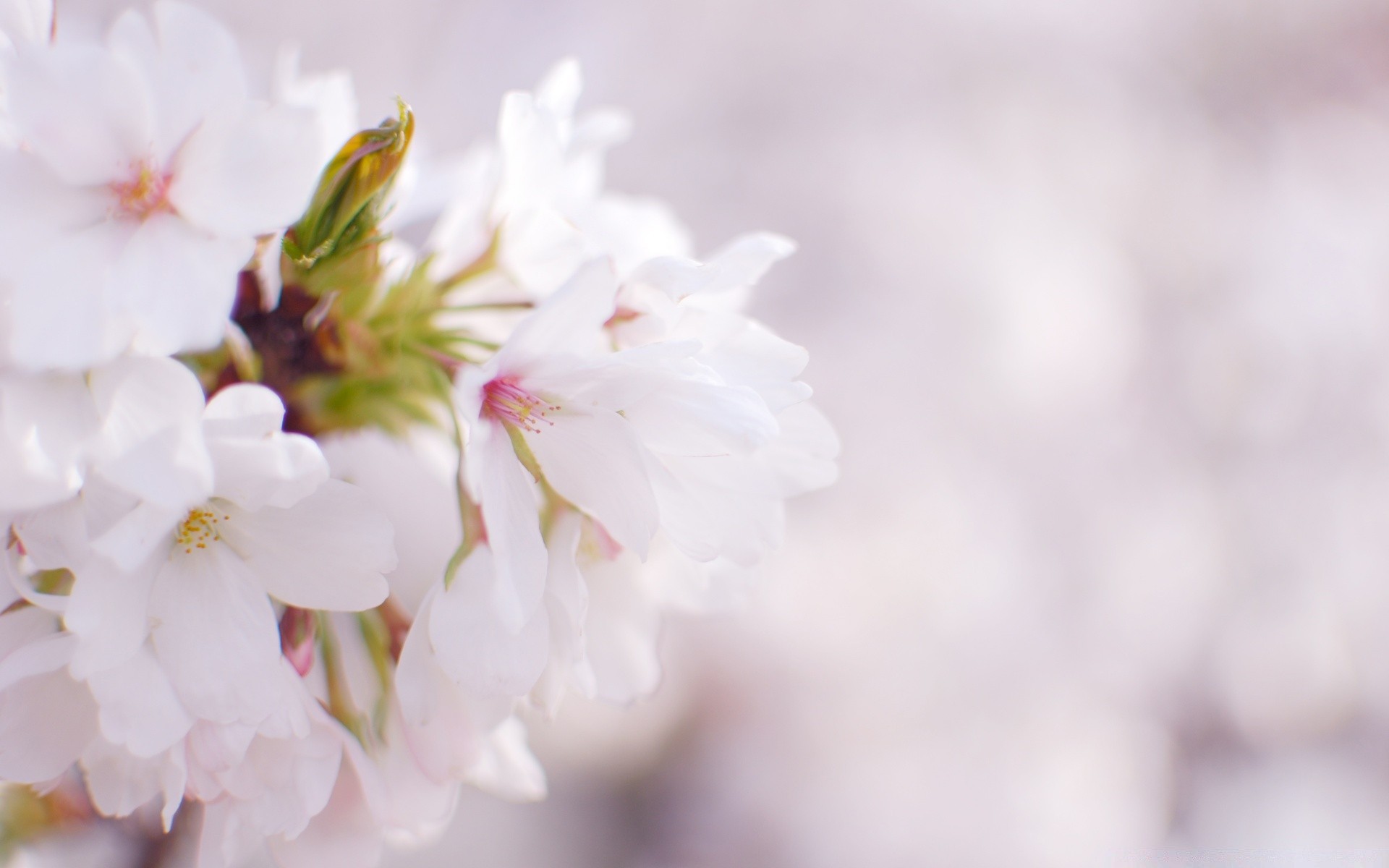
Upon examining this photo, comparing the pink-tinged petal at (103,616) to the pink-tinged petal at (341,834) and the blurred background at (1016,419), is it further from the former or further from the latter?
the blurred background at (1016,419)

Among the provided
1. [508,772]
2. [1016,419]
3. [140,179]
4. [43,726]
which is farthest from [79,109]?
[1016,419]

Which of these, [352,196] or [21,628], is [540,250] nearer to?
[352,196]

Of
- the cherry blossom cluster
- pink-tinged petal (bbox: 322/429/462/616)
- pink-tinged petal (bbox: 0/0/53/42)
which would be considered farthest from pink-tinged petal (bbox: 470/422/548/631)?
pink-tinged petal (bbox: 322/429/462/616)

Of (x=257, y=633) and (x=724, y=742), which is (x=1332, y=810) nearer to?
(x=724, y=742)

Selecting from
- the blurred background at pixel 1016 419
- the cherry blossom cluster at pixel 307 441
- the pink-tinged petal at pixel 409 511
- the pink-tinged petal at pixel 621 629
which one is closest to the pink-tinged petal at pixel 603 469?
the cherry blossom cluster at pixel 307 441

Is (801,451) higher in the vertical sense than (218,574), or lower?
higher

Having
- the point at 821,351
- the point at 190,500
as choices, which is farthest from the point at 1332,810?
the point at 190,500

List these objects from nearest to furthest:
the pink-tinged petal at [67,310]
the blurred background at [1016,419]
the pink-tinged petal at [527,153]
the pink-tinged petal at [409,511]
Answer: the pink-tinged petal at [67,310], the pink-tinged petal at [527,153], the pink-tinged petal at [409,511], the blurred background at [1016,419]
